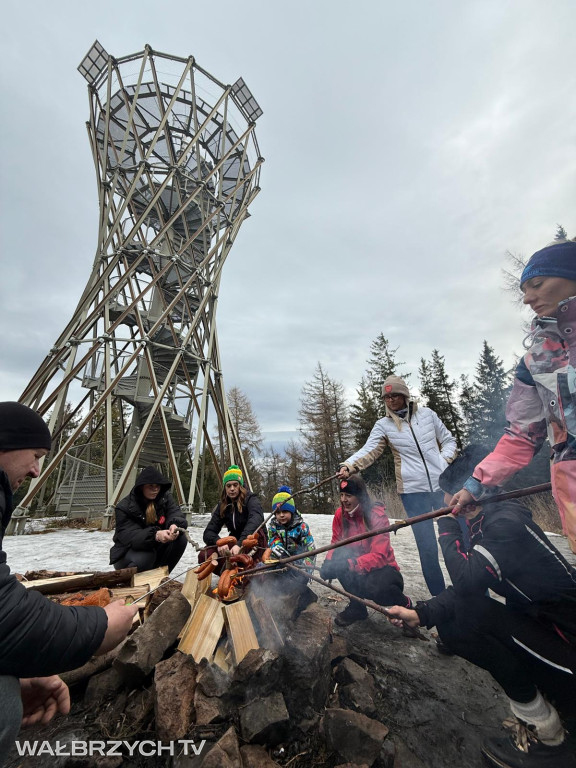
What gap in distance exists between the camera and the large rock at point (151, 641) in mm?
1563

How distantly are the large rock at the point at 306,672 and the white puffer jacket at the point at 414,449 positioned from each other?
1245mm

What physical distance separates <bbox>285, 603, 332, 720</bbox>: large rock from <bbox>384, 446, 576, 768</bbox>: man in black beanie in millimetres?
422

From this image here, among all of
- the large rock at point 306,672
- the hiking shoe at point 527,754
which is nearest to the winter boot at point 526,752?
the hiking shoe at point 527,754

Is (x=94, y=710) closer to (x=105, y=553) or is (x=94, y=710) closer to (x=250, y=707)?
(x=250, y=707)

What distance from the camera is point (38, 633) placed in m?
1.05

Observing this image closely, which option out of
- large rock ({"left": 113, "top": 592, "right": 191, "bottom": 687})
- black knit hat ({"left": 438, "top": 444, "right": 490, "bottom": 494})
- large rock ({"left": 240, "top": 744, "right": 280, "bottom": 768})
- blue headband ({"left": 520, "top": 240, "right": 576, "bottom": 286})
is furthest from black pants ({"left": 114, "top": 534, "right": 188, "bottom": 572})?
blue headband ({"left": 520, "top": 240, "right": 576, "bottom": 286})

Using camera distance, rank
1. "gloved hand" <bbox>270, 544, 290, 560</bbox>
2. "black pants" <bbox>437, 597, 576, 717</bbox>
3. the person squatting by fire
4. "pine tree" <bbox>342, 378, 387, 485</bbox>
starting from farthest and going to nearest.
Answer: "pine tree" <bbox>342, 378, 387, 485</bbox> → the person squatting by fire → "gloved hand" <bbox>270, 544, 290, 560</bbox> → "black pants" <bbox>437, 597, 576, 717</bbox>

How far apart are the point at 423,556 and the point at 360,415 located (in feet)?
54.6

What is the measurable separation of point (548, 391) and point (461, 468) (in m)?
0.99

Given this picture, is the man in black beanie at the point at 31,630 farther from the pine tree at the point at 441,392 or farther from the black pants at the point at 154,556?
the pine tree at the point at 441,392

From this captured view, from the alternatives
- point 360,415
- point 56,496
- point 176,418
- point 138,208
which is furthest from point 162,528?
point 360,415

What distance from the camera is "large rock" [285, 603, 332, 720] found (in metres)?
1.47

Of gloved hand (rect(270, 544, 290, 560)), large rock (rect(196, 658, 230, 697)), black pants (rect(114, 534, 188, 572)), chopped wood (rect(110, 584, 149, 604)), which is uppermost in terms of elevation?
gloved hand (rect(270, 544, 290, 560))

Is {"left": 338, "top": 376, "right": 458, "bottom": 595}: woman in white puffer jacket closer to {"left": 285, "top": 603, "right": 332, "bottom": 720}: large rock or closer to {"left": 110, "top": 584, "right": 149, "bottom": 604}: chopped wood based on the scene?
{"left": 285, "top": 603, "right": 332, "bottom": 720}: large rock
